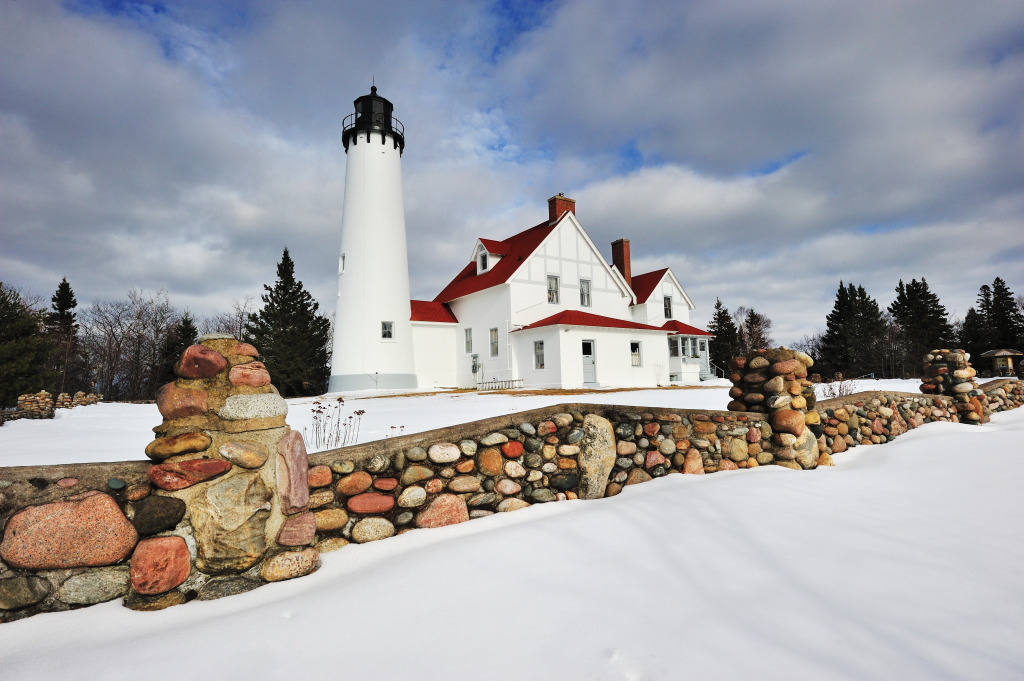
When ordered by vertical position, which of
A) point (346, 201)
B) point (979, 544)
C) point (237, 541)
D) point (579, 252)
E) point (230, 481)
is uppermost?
point (346, 201)

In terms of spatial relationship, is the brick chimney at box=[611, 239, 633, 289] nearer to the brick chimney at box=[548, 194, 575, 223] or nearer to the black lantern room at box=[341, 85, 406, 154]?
the brick chimney at box=[548, 194, 575, 223]

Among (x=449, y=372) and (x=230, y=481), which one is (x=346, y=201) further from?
(x=230, y=481)

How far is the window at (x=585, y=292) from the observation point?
24.0 m

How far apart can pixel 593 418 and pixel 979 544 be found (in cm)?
287

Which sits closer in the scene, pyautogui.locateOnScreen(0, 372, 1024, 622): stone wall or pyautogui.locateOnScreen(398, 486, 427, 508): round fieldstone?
pyautogui.locateOnScreen(0, 372, 1024, 622): stone wall

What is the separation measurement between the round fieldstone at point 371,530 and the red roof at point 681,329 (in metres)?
24.3

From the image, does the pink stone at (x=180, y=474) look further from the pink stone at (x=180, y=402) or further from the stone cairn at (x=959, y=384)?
the stone cairn at (x=959, y=384)

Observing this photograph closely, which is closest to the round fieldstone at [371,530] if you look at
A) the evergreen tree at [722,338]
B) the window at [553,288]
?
the window at [553,288]

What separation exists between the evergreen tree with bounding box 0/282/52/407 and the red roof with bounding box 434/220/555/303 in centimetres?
1534

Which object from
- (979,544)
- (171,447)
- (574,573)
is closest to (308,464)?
(171,447)

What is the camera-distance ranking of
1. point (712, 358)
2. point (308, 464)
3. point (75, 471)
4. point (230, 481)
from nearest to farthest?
point (75, 471)
point (230, 481)
point (308, 464)
point (712, 358)

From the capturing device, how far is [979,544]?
361 centimetres

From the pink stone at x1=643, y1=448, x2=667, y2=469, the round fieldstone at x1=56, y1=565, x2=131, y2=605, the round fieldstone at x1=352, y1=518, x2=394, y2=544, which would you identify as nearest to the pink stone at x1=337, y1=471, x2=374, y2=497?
the round fieldstone at x1=352, y1=518, x2=394, y2=544

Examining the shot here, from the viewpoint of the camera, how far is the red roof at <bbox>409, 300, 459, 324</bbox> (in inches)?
919
